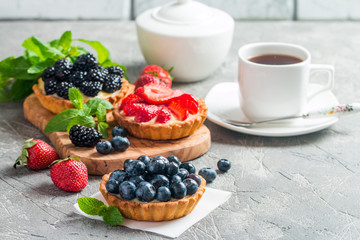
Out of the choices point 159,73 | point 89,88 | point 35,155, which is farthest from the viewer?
point 159,73

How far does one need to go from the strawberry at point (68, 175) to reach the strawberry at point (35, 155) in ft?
0.45

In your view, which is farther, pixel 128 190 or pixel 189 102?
pixel 189 102

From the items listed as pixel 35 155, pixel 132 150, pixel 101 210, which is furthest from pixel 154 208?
pixel 35 155

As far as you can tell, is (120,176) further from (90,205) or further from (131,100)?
(131,100)

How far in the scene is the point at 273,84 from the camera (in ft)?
6.46

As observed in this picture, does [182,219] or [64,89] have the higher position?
[64,89]

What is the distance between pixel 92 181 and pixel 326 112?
92 cm

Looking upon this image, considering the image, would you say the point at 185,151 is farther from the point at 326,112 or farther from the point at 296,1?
the point at 296,1

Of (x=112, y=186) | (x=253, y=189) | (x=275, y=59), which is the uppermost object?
(x=275, y=59)

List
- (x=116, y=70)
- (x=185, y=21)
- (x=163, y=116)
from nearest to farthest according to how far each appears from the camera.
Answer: (x=163, y=116) < (x=116, y=70) < (x=185, y=21)

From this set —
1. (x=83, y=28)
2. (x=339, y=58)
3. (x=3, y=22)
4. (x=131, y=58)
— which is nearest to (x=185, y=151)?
(x=131, y=58)

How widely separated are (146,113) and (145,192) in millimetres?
488

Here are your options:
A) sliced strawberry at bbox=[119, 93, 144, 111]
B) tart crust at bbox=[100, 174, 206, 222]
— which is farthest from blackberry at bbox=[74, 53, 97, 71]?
tart crust at bbox=[100, 174, 206, 222]

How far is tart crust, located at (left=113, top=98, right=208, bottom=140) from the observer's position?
1.88m
